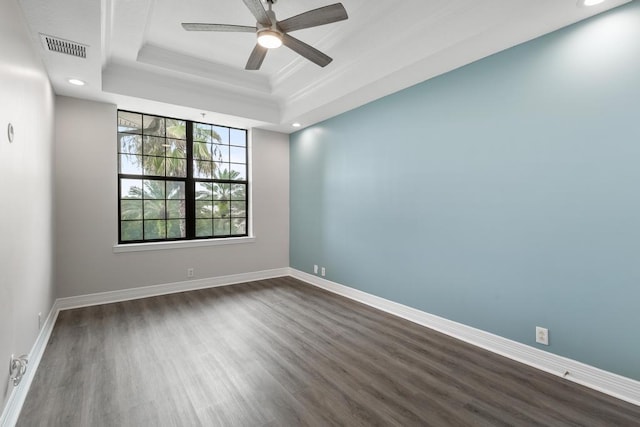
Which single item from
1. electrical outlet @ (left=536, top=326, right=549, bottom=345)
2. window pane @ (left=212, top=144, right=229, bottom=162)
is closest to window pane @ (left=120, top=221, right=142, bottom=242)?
window pane @ (left=212, top=144, right=229, bottom=162)

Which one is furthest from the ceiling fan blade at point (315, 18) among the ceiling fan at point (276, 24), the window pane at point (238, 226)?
the window pane at point (238, 226)

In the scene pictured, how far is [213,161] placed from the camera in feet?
15.8

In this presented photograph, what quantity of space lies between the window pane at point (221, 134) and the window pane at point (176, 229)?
1.45m

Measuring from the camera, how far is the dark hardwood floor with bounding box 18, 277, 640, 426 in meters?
1.81

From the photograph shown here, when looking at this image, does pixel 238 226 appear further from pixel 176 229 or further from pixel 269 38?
pixel 269 38

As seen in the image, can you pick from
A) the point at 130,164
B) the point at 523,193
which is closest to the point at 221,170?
the point at 130,164

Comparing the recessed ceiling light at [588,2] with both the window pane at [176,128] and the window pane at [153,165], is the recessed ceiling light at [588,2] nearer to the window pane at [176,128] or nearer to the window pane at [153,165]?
the window pane at [176,128]

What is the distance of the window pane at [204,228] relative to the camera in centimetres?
466

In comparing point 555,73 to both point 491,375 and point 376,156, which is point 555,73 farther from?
point 491,375

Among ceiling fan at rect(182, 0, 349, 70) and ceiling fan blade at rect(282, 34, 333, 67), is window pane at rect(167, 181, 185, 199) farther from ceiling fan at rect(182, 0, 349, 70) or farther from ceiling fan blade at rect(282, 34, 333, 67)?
ceiling fan blade at rect(282, 34, 333, 67)

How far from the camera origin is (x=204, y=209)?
4.73m

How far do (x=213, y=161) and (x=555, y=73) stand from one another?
437cm

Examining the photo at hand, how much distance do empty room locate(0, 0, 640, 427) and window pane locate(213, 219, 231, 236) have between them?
0.26 metres

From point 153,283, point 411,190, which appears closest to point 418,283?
point 411,190
